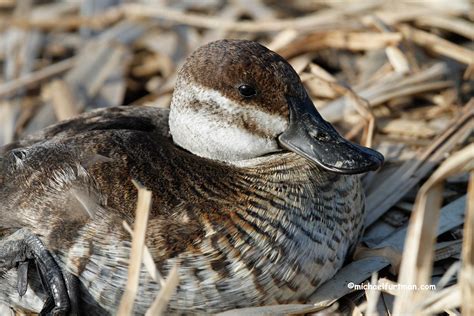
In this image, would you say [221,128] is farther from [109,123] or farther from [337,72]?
[337,72]

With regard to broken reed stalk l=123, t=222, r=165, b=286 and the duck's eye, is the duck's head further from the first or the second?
broken reed stalk l=123, t=222, r=165, b=286

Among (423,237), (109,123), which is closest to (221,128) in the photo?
(109,123)

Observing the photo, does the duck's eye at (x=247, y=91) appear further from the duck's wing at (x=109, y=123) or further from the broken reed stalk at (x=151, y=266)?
the broken reed stalk at (x=151, y=266)

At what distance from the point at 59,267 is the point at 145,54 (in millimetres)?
2306

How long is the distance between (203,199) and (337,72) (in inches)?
81.6

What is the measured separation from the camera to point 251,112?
277 centimetres

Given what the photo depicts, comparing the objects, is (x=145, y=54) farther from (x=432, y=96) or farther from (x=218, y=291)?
(x=218, y=291)

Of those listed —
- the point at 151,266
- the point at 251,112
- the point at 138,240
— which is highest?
the point at 251,112

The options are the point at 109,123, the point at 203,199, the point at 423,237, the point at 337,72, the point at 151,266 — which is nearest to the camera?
the point at 423,237

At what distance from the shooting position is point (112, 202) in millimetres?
2596

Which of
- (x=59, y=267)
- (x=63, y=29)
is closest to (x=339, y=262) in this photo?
(x=59, y=267)

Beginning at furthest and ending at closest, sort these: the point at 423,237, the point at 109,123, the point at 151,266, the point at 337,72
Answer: the point at 337,72
the point at 109,123
the point at 151,266
the point at 423,237

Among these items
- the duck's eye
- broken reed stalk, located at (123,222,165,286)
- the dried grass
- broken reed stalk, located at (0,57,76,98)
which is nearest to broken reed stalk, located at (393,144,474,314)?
the dried grass

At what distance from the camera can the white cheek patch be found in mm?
2783
